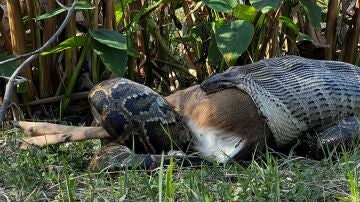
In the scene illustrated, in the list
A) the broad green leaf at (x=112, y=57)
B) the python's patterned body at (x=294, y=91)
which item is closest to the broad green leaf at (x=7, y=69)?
the broad green leaf at (x=112, y=57)

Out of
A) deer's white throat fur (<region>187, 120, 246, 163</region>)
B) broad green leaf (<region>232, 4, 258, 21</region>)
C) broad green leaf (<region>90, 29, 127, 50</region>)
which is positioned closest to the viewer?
deer's white throat fur (<region>187, 120, 246, 163</region>)

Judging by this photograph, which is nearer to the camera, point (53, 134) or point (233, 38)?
point (53, 134)

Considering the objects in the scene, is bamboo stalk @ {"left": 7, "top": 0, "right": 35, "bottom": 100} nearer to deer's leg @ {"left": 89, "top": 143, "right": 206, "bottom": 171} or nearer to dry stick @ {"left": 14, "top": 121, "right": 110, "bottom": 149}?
dry stick @ {"left": 14, "top": 121, "right": 110, "bottom": 149}

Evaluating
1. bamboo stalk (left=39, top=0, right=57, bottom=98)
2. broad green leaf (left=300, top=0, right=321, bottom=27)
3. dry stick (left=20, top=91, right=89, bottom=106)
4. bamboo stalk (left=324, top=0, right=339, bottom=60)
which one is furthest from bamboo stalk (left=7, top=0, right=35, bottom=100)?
bamboo stalk (left=324, top=0, right=339, bottom=60)

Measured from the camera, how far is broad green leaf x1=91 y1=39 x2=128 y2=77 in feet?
11.9

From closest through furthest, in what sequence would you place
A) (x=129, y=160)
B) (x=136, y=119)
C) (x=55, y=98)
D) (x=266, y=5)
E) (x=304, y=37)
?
1. (x=129, y=160)
2. (x=136, y=119)
3. (x=266, y=5)
4. (x=55, y=98)
5. (x=304, y=37)

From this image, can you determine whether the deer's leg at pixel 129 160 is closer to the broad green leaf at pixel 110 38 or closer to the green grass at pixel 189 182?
the green grass at pixel 189 182

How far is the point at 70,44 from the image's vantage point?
372 cm

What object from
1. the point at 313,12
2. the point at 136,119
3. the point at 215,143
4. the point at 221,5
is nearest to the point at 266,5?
the point at 221,5

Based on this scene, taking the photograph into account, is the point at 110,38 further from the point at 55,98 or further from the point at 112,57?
the point at 55,98

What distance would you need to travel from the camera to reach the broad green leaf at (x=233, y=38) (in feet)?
12.6

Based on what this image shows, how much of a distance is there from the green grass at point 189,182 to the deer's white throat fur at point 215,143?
0.22 meters

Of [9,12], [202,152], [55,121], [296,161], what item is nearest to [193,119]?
[202,152]

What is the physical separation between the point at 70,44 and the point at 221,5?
789mm
